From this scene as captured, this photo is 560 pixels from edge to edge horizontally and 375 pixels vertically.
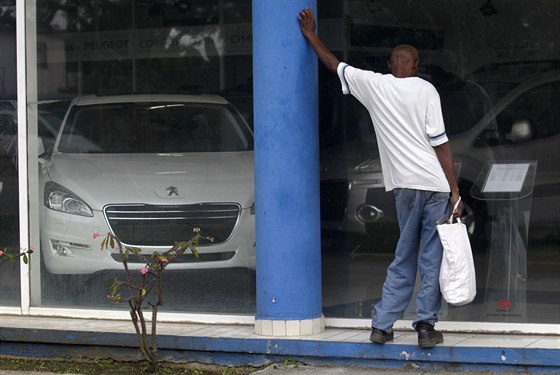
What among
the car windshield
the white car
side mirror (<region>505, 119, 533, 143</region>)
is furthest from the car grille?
side mirror (<region>505, 119, 533, 143</region>)

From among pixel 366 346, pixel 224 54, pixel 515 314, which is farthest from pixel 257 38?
pixel 515 314

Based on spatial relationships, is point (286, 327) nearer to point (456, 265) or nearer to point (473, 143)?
point (456, 265)

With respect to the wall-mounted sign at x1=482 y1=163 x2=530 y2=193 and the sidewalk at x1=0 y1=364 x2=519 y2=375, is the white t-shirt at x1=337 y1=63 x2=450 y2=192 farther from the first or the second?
the wall-mounted sign at x1=482 y1=163 x2=530 y2=193

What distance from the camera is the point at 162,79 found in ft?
27.9

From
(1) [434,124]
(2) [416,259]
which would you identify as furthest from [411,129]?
(2) [416,259]

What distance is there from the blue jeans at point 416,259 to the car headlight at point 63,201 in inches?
101

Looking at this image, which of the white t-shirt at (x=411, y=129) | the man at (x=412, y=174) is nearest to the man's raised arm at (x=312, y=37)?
the man at (x=412, y=174)

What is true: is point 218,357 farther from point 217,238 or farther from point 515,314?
point 515,314

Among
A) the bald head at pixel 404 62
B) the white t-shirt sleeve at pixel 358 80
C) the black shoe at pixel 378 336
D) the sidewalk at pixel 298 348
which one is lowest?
the sidewalk at pixel 298 348

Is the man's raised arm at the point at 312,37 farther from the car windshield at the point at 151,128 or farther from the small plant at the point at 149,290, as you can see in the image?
the small plant at the point at 149,290

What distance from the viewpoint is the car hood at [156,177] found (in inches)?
320

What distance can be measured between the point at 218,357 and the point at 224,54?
7.77 feet

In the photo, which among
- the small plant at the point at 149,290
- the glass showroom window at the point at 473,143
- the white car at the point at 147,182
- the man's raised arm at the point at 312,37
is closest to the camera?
the small plant at the point at 149,290

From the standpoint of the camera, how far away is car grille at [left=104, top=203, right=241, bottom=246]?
810cm
